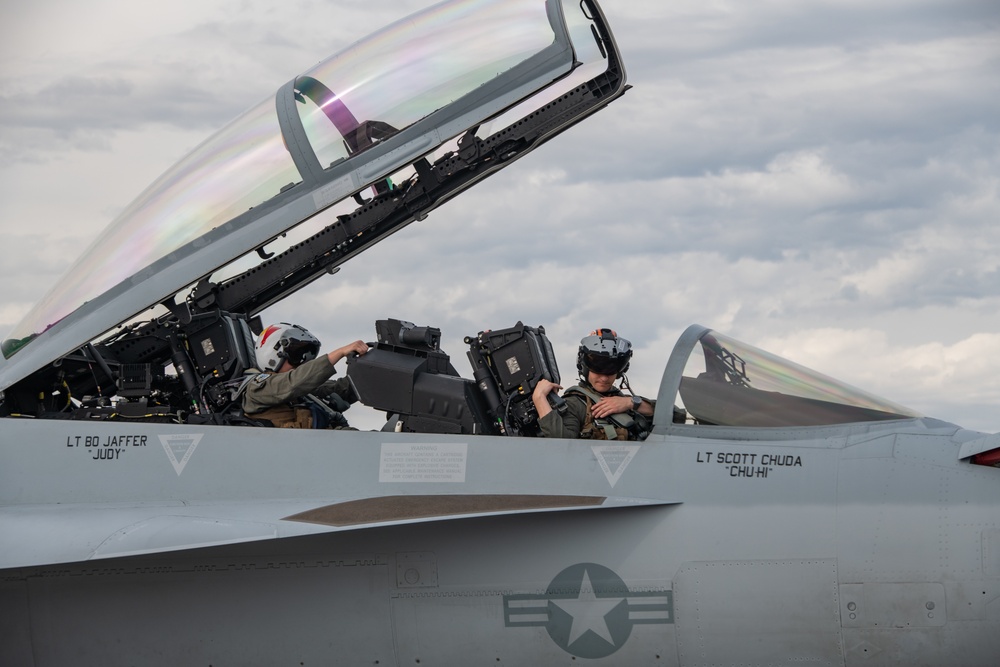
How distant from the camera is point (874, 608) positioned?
19.3ft

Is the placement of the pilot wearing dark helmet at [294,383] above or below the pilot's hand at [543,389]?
above

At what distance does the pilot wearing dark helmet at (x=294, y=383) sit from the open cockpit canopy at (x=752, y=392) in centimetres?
215

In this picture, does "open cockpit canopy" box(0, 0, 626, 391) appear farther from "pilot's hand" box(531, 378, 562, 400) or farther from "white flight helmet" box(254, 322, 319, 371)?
"pilot's hand" box(531, 378, 562, 400)

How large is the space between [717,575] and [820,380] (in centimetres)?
142

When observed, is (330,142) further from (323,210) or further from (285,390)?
(285,390)

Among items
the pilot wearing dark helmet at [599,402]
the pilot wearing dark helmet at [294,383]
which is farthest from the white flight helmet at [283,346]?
the pilot wearing dark helmet at [599,402]

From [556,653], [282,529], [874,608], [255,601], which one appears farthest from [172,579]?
[874,608]

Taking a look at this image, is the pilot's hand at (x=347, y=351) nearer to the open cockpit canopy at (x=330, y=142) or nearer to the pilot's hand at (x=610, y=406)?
the open cockpit canopy at (x=330, y=142)

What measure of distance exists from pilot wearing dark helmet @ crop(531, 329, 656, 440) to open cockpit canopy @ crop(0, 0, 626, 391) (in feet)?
5.80

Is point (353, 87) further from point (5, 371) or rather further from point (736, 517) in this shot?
point (736, 517)

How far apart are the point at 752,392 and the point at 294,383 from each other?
2.94m

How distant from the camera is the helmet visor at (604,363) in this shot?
6.99 metres

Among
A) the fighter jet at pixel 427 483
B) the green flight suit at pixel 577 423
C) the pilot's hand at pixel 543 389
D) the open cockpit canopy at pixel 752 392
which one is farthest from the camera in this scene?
the pilot's hand at pixel 543 389

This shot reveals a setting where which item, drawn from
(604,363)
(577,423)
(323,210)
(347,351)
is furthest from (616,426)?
(323,210)
